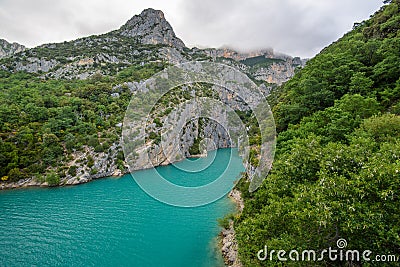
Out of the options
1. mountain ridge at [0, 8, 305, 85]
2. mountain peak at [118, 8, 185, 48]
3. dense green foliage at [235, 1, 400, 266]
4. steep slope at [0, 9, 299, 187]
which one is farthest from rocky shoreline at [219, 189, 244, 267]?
mountain peak at [118, 8, 185, 48]

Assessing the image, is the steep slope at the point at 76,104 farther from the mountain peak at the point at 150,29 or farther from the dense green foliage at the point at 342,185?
the dense green foliage at the point at 342,185

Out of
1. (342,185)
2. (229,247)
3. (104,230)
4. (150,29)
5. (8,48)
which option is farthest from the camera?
(8,48)

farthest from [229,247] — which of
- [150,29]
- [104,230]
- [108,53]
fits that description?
[150,29]

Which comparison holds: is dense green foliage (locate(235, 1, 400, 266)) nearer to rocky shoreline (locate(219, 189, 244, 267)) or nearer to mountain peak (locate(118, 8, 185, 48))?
rocky shoreline (locate(219, 189, 244, 267))

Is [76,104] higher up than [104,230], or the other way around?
[76,104]

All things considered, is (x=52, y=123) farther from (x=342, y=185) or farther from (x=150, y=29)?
(x=150, y=29)

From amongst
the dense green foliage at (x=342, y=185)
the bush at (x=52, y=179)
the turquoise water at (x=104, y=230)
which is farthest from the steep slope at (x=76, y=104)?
the dense green foliage at (x=342, y=185)

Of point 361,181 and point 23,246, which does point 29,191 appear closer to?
point 23,246

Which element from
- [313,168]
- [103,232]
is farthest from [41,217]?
[313,168]
